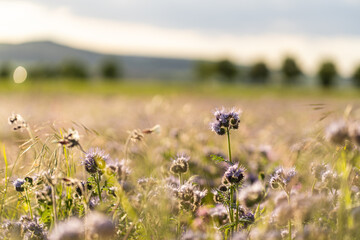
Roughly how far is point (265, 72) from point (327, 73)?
2414 centimetres

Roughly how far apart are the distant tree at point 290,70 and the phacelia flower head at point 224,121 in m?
146

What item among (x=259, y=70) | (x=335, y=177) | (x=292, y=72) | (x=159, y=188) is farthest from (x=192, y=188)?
(x=259, y=70)

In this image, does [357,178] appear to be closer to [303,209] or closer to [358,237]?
[358,237]

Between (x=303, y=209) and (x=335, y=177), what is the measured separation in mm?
699

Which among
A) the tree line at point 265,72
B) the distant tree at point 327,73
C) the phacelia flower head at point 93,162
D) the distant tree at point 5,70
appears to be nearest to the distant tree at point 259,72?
the tree line at point 265,72

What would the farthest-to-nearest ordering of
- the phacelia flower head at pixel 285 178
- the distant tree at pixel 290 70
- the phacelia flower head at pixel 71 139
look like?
1. the distant tree at pixel 290 70
2. the phacelia flower head at pixel 285 178
3. the phacelia flower head at pixel 71 139

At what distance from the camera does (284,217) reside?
65.2 inches

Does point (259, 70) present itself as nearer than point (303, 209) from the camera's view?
No

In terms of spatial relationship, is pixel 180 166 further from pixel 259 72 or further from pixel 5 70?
pixel 5 70

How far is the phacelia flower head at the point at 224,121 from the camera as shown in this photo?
7.55 ft

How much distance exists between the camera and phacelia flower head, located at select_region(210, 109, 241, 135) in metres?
2.30

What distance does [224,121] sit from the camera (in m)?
2.31

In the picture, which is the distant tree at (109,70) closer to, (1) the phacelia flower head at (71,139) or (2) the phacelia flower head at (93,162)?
(2) the phacelia flower head at (93,162)

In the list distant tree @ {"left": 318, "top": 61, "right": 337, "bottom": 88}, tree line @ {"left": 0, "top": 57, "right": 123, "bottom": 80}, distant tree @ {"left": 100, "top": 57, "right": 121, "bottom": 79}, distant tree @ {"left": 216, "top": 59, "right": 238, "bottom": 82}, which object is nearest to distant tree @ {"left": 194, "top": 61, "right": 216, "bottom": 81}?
distant tree @ {"left": 216, "top": 59, "right": 238, "bottom": 82}
